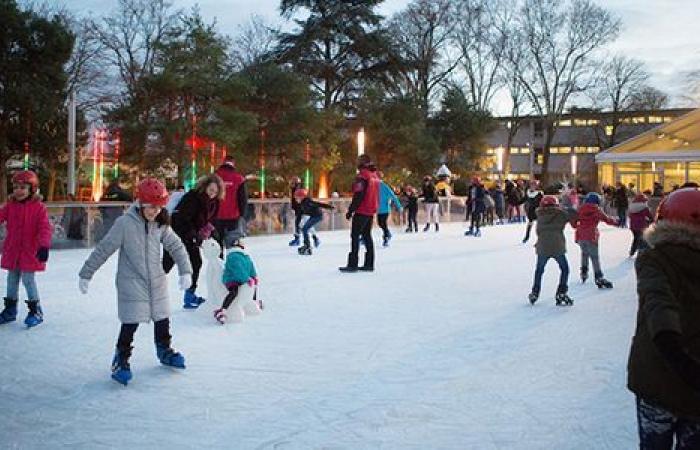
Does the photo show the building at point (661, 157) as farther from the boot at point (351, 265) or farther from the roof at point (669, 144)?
the boot at point (351, 265)

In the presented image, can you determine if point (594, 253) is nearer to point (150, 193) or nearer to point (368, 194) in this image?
point (368, 194)

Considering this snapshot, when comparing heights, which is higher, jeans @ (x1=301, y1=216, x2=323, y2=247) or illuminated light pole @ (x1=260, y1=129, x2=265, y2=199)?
illuminated light pole @ (x1=260, y1=129, x2=265, y2=199)

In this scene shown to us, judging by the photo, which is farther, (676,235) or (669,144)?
(669,144)

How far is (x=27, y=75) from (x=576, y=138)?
40944 mm

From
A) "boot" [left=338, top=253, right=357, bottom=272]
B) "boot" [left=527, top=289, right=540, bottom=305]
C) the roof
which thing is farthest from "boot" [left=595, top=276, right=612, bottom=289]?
the roof

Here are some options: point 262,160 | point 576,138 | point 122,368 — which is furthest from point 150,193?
point 576,138

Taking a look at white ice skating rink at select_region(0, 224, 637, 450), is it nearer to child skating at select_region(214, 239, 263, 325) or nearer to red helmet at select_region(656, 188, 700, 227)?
child skating at select_region(214, 239, 263, 325)

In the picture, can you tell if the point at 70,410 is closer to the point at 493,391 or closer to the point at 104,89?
the point at 493,391

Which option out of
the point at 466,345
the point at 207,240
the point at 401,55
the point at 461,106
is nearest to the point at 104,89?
the point at 401,55

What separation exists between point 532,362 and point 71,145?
1484cm

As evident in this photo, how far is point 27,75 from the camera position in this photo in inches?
698

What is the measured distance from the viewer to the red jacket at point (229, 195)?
7.89 m

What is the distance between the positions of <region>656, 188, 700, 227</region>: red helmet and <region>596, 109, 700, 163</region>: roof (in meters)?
27.2

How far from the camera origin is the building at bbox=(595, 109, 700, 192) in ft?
89.4
